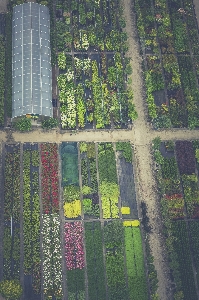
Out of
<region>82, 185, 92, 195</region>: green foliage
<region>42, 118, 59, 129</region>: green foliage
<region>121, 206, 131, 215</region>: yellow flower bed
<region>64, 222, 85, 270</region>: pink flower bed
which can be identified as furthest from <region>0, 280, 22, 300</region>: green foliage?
<region>42, 118, 59, 129</region>: green foliage

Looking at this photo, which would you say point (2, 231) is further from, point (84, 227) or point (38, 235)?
point (84, 227)

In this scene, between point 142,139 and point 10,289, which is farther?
point 142,139

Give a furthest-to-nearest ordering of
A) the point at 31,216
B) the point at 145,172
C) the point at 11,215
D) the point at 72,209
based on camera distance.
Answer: the point at 145,172 → the point at 72,209 → the point at 31,216 → the point at 11,215

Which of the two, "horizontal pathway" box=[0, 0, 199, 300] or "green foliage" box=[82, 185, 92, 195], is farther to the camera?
"green foliage" box=[82, 185, 92, 195]

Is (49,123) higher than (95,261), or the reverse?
(49,123)

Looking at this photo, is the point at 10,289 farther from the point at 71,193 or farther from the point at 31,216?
the point at 71,193

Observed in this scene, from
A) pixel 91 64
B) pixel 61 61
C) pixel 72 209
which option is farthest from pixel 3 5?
pixel 72 209

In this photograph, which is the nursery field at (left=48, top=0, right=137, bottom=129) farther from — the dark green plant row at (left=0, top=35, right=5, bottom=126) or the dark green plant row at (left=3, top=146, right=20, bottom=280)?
the dark green plant row at (left=3, top=146, right=20, bottom=280)
